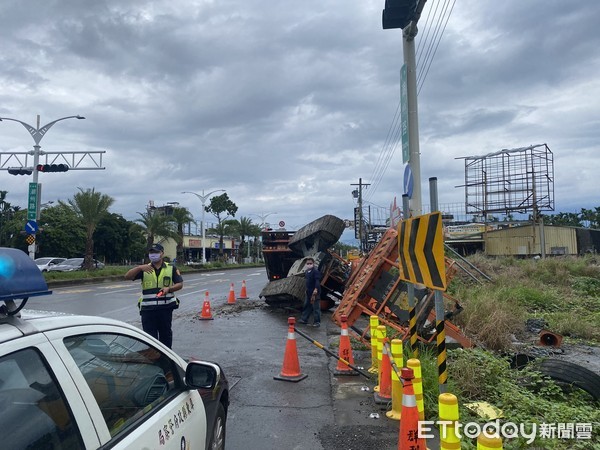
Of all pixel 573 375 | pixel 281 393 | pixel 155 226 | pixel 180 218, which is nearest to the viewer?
pixel 573 375

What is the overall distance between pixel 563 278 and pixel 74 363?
18844 mm

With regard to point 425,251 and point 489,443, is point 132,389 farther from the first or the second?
point 425,251

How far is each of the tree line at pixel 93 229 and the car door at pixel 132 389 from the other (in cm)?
3182

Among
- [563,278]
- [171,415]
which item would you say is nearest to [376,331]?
[171,415]

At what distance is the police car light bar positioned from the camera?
1.83 m

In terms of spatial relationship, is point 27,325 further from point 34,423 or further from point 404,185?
point 404,185

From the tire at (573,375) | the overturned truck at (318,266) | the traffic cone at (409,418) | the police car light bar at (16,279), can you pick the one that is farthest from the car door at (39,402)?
the overturned truck at (318,266)

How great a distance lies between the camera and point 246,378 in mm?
6777

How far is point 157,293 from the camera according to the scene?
6.16 metres

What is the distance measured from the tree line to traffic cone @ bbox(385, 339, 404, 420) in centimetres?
3082

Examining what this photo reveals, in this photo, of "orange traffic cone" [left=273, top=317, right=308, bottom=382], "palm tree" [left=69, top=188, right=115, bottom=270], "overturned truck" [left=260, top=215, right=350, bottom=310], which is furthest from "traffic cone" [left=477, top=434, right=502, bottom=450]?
"palm tree" [left=69, top=188, right=115, bottom=270]

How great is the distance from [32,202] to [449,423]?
24613mm

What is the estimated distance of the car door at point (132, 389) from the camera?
2.00 m

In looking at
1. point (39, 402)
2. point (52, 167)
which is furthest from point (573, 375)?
point (52, 167)
